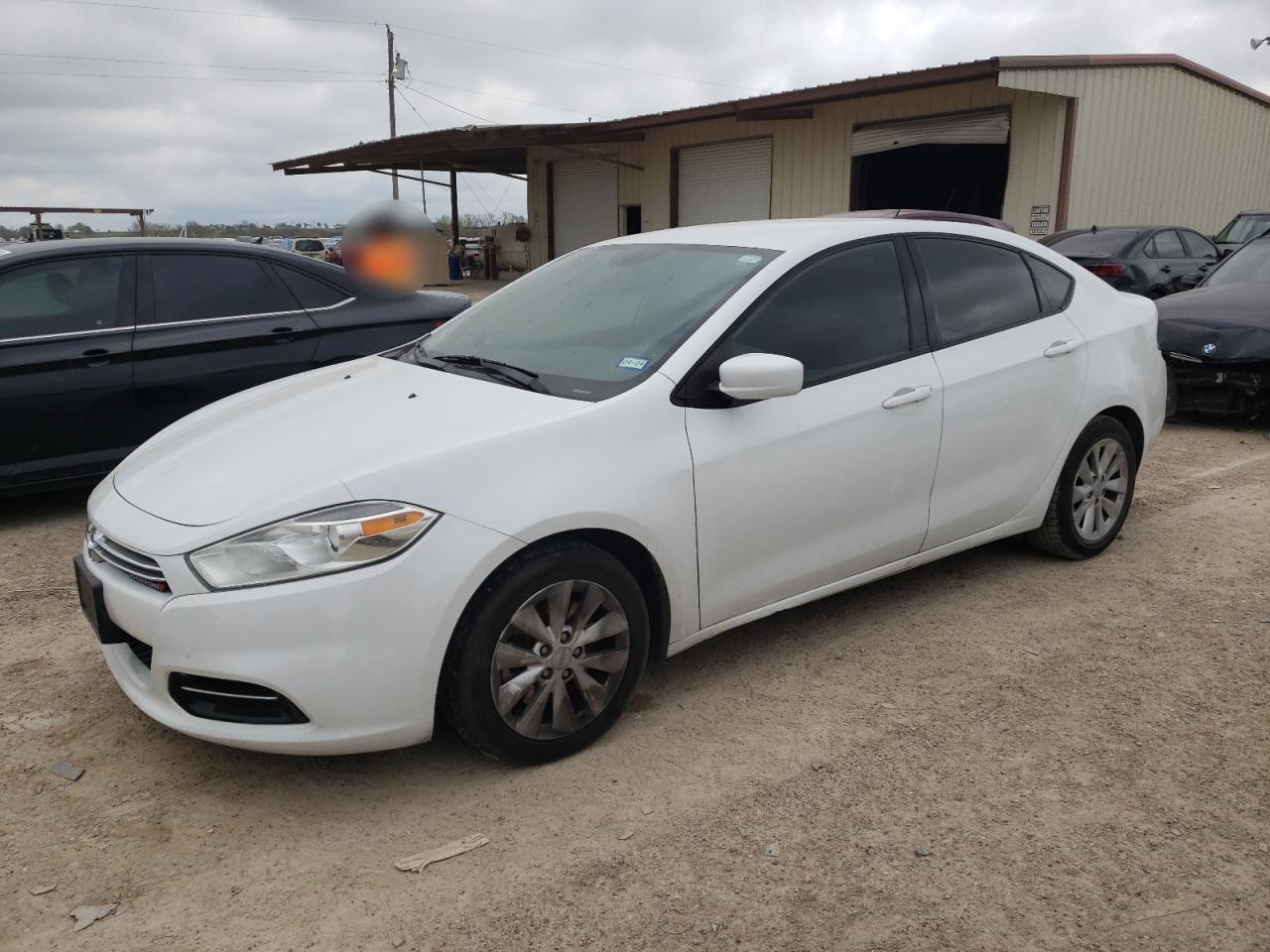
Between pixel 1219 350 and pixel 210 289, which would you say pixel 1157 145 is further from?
pixel 210 289

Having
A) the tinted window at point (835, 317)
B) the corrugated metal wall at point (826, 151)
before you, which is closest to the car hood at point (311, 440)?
the tinted window at point (835, 317)

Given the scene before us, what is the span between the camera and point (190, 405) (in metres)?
5.77

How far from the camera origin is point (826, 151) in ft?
61.8

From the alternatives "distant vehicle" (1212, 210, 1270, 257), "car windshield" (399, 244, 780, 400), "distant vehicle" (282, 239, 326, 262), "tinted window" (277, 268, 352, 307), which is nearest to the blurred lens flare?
"tinted window" (277, 268, 352, 307)

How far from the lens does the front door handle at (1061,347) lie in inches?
172

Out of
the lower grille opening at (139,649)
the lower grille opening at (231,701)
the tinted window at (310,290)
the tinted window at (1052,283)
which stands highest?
the tinted window at (1052,283)

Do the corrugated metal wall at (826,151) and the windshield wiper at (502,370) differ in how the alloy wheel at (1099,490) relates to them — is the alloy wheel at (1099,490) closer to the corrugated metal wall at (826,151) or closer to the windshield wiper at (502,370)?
the windshield wiper at (502,370)

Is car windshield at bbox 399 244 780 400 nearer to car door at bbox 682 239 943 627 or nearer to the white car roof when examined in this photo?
the white car roof

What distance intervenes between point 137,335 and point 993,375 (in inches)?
173

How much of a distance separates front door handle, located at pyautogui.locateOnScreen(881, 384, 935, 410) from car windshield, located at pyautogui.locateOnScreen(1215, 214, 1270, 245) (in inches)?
540

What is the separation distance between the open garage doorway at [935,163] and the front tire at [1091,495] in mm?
12666

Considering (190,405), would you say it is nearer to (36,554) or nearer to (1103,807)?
(36,554)

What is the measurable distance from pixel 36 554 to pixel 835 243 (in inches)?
160

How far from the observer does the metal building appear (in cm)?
1550
